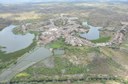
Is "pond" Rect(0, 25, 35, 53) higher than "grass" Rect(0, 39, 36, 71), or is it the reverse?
"grass" Rect(0, 39, 36, 71)

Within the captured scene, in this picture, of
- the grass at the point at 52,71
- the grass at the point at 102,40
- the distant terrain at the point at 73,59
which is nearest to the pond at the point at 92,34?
the distant terrain at the point at 73,59

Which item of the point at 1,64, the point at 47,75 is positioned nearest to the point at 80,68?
the point at 47,75

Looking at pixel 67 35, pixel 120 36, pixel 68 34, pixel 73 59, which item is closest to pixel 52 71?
pixel 73 59

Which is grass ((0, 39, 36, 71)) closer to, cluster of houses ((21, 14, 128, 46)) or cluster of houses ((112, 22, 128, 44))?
cluster of houses ((21, 14, 128, 46))

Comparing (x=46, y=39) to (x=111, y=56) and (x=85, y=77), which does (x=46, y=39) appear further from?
(x=85, y=77)

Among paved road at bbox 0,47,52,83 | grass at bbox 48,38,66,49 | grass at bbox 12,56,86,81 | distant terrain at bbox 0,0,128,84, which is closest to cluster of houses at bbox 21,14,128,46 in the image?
distant terrain at bbox 0,0,128,84
